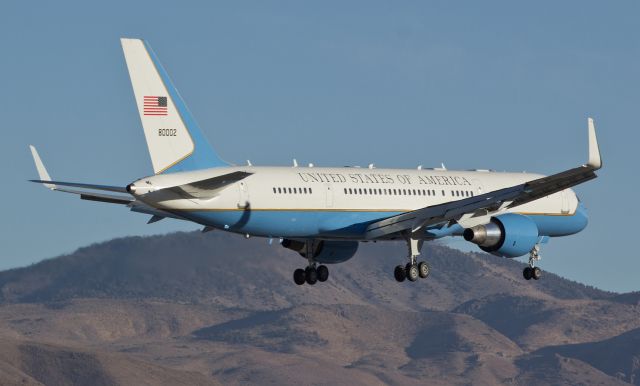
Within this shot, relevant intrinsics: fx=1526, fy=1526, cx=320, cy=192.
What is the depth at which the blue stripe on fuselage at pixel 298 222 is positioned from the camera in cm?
7306

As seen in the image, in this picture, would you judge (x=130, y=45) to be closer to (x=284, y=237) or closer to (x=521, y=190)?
(x=284, y=237)

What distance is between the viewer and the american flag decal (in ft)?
242

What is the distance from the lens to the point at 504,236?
7969cm

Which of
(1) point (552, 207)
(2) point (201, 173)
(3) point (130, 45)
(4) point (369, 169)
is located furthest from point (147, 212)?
(1) point (552, 207)

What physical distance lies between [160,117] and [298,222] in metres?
8.79

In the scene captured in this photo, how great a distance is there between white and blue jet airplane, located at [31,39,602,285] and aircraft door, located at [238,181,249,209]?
48 millimetres

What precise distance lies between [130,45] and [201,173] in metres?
7.42

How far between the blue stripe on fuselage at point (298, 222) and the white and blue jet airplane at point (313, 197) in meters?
0.05

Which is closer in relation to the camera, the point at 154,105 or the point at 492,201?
the point at 154,105

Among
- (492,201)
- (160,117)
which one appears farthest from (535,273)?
(160,117)

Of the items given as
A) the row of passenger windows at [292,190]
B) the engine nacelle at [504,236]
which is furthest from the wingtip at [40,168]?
the engine nacelle at [504,236]

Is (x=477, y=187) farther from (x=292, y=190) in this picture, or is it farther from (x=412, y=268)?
(x=292, y=190)

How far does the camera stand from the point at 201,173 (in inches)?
2835

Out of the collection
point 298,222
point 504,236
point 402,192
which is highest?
point 402,192
